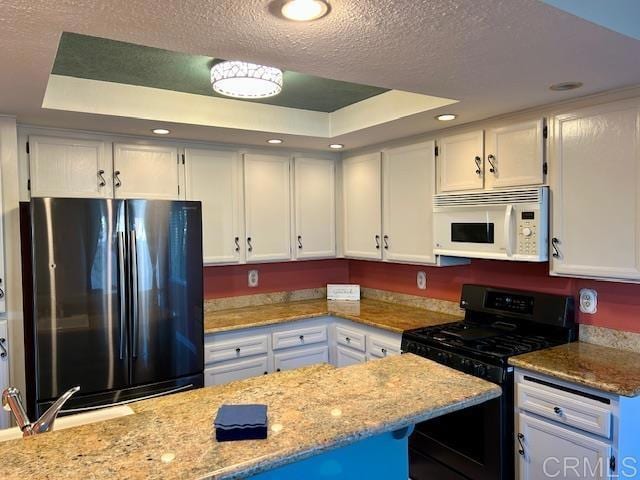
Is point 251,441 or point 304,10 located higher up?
point 304,10

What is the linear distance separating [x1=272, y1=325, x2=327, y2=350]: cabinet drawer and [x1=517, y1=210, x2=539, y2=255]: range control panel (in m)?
1.65

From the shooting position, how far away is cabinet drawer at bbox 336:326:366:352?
339 cm

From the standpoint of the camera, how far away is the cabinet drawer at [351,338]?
134 inches

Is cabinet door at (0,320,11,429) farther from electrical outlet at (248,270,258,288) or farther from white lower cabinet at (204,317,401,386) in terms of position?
electrical outlet at (248,270,258,288)

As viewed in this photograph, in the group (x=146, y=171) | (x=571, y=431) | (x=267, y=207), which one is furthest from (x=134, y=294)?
(x=571, y=431)

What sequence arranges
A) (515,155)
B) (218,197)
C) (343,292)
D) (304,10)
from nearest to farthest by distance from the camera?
1. (304,10)
2. (515,155)
3. (218,197)
4. (343,292)

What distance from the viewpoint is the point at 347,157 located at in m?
3.97

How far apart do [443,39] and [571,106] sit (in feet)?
3.90

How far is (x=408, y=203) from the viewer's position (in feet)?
11.1

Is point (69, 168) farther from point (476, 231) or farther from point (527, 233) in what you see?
point (527, 233)

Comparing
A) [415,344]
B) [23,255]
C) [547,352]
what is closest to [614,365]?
[547,352]

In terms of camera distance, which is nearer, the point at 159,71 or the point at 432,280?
the point at 159,71

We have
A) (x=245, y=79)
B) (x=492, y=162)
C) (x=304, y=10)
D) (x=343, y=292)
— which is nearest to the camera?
(x=304, y=10)

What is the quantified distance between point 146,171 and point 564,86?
2524 millimetres
